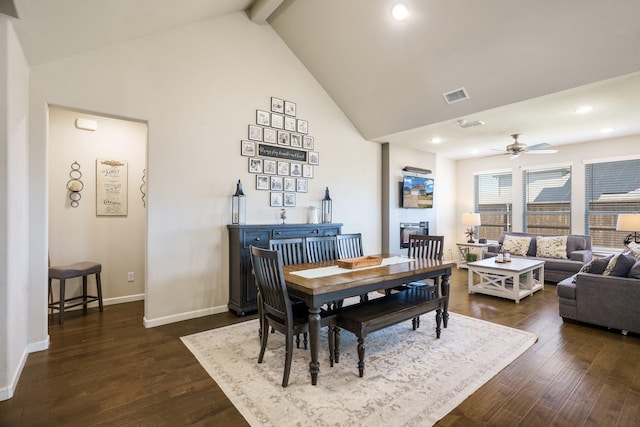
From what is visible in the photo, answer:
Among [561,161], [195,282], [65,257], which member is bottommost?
[195,282]

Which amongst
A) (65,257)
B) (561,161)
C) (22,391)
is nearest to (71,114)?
(65,257)

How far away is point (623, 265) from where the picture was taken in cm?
328

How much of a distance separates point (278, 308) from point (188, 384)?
0.84 metres

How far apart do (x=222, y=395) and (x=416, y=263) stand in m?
2.12

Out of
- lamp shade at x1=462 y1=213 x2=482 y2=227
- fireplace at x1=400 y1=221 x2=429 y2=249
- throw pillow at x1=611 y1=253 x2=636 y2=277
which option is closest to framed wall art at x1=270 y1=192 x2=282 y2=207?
fireplace at x1=400 y1=221 x2=429 y2=249

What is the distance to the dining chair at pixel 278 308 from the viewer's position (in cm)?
222

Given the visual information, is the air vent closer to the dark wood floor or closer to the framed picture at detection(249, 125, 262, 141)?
the framed picture at detection(249, 125, 262, 141)

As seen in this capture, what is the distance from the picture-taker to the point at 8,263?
2.09 meters

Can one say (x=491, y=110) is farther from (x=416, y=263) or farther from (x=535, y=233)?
(x=535, y=233)

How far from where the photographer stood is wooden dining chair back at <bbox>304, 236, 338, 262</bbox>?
337 cm

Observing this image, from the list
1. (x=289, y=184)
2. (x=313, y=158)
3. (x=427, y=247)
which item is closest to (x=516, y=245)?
(x=427, y=247)

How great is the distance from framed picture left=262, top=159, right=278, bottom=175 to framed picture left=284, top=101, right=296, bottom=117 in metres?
0.79

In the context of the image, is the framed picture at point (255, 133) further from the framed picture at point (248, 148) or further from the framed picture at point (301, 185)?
the framed picture at point (301, 185)

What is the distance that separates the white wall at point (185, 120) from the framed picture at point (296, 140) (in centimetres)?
56
